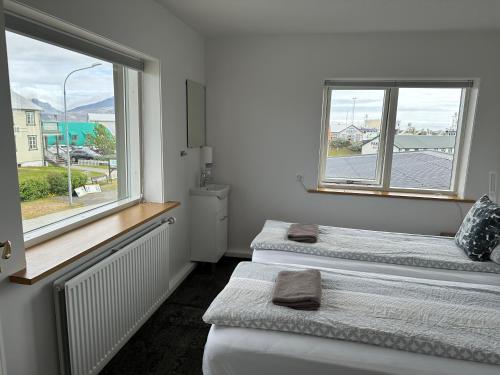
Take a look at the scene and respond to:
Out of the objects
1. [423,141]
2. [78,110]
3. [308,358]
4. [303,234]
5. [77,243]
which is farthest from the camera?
[423,141]

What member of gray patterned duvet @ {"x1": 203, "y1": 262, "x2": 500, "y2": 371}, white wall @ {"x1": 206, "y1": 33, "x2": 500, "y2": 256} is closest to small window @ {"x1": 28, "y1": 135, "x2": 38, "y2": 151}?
gray patterned duvet @ {"x1": 203, "y1": 262, "x2": 500, "y2": 371}

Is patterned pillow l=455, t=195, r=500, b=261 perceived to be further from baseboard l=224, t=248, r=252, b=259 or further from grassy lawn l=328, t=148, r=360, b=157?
baseboard l=224, t=248, r=252, b=259

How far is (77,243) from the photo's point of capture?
191 cm

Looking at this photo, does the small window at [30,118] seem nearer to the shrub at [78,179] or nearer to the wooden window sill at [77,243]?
the shrub at [78,179]

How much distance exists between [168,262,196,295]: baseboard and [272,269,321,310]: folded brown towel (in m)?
1.40

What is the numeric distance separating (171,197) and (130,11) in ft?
5.01

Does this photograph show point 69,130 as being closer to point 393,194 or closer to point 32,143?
point 32,143

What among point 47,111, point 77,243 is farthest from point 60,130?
point 77,243

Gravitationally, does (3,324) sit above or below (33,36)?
below

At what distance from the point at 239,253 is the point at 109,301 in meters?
2.09

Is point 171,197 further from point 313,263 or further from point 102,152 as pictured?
point 313,263

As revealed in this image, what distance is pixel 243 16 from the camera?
2.93 metres

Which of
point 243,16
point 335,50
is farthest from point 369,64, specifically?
point 243,16

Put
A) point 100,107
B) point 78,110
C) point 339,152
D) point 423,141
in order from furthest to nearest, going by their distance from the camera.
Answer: point 339,152 < point 423,141 < point 100,107 < point 78,110
